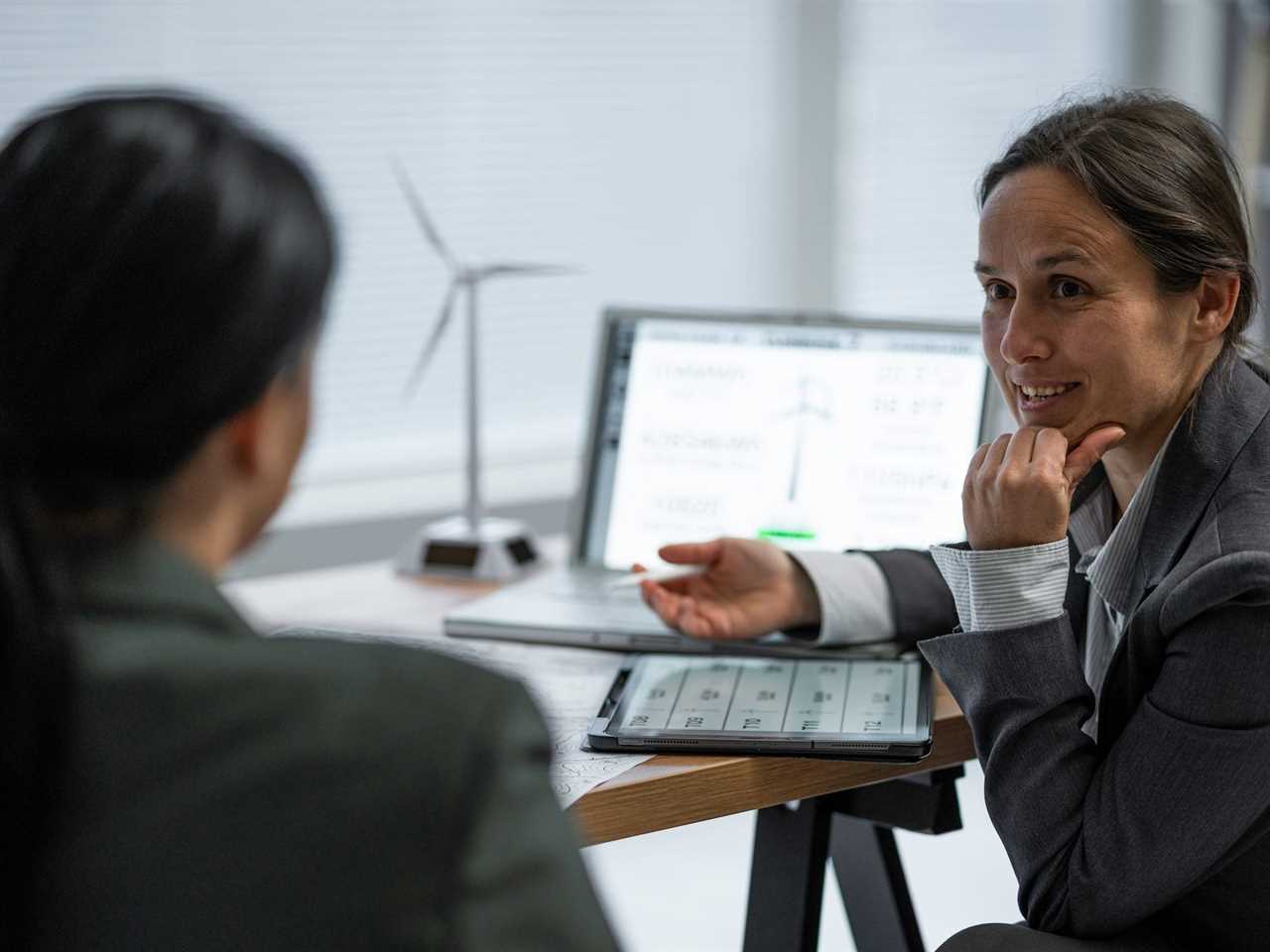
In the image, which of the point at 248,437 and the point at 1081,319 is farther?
the point at 1081,319

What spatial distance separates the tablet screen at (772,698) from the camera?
3.83 feet

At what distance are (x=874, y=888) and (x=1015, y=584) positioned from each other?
66 centimetres

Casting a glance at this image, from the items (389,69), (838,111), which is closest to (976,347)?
(389,69)

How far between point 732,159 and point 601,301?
396 millimetres

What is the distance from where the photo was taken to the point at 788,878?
131 centimetres

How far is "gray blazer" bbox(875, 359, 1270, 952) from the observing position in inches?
38.5

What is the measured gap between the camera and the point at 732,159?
2938mm

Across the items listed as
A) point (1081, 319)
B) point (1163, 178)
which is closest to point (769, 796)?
point (1081, 319)

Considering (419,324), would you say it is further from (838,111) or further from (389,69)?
(838,111)

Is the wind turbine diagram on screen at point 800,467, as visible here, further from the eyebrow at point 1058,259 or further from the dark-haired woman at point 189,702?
the dark-haired woman at point 189,702

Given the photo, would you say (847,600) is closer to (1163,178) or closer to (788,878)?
(788,878)

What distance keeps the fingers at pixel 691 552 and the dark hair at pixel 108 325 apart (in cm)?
80

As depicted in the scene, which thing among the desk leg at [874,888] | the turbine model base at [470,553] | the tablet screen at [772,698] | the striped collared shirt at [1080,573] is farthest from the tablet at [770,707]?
the turbine model base at [470,553]

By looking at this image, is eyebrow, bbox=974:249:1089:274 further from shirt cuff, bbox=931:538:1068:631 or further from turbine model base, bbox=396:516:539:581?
turbine model base, bbox=396:516:539:581
